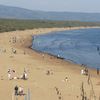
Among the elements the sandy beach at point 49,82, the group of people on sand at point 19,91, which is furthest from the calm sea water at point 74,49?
the group of people on sand at point 19,91

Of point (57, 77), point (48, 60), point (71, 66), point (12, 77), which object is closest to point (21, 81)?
point (12, 77)

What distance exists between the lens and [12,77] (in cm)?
3956

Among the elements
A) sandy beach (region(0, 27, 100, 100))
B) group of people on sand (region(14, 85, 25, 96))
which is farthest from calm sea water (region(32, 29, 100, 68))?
group of people on sand (region(14, 85, 25, 96))

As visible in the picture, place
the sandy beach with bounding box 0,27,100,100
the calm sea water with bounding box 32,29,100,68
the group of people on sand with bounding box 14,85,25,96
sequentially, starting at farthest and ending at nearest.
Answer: the calm sea water with bounding box 32,29,100,68 < the sandy beach with bounding box 0,27,100,100 < the group of people on sand with bounding box 14,85,25,96

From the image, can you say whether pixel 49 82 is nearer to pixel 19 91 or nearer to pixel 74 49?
pixel 19 91

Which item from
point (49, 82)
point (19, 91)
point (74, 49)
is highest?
point (19, 91)

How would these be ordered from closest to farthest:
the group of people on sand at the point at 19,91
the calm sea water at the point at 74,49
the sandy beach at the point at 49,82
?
the group of people on sand at the point at 19,91, the sandy beach at the point at 49,82, the calm sea water at the point at 74,49

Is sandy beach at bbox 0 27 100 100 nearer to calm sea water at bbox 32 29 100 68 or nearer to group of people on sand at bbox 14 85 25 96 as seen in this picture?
group of people on sand at bbox 14 85 25 96

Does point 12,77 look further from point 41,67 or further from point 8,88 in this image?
point 41,67

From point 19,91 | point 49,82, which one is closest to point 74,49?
point 49,82

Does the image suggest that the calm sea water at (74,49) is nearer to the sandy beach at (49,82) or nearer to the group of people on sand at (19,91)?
the sandy beach at (49,82)

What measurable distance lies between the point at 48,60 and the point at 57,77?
54.5 feet

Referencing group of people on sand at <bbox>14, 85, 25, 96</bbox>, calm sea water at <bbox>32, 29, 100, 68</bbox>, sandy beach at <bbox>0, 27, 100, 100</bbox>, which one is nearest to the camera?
group of people on sand at <bbox>14, 85, 25, 96</bbox>

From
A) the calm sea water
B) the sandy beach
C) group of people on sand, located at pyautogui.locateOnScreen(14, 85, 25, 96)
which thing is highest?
group of people on sand, located at pyautogui.locateOnScreen(14, 85, 25, 96)
